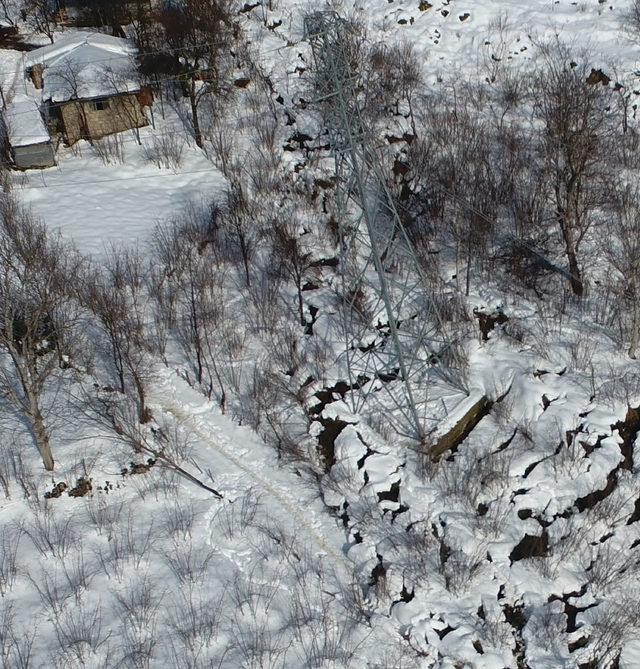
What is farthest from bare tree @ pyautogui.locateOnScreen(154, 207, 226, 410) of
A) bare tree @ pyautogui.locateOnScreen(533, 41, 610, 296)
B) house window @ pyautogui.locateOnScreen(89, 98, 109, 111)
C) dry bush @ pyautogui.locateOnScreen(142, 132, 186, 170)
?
bare tree @ pyautogui.locateOnScreen(533, 41, 610, 296)

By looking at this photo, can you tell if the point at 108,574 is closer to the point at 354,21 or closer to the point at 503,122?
the point at 503,122

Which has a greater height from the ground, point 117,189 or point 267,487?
point 117,189

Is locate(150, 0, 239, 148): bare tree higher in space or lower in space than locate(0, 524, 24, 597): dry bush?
higher

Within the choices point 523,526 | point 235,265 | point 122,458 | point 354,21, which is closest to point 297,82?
point 354,21

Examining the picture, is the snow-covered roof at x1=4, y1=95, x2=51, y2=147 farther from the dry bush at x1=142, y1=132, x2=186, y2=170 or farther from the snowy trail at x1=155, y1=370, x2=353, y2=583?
the snowy trail at x1=155, y1=370, x2=353, y2=583

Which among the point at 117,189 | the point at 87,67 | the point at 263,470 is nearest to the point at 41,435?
the point at 263,470

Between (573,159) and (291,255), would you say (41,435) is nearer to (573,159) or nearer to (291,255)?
(291,255)
